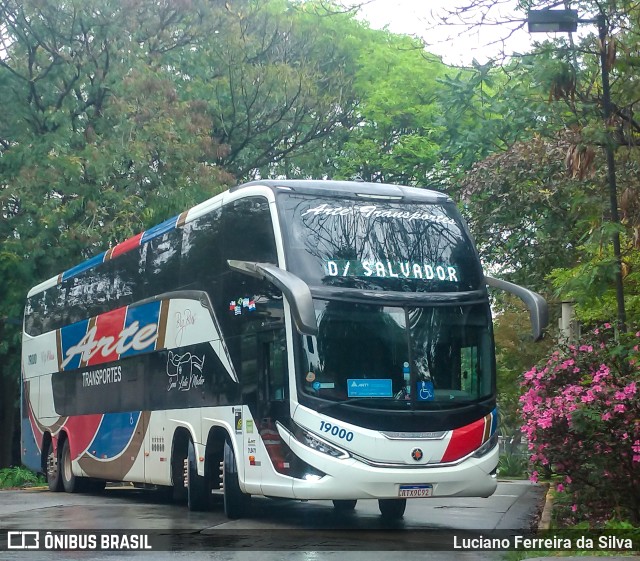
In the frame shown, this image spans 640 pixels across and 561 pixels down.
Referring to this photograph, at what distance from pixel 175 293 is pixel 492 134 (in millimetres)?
14836

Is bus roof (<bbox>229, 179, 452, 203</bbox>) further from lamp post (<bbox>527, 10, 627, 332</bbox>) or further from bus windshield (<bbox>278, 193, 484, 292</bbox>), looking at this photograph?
lamp post (<bbox>527, 10, 627, 332</bbox>)

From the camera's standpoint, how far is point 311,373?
13961mm

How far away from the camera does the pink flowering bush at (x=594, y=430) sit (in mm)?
12453

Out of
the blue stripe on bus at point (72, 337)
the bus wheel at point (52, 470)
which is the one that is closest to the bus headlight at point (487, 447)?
the blue stripe on bus at point (72, 337)

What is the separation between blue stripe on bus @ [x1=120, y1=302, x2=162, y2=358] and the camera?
18.8 m

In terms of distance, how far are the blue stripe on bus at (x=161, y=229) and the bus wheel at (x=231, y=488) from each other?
418 cm

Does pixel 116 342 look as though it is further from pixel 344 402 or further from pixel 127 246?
pixel 344 402

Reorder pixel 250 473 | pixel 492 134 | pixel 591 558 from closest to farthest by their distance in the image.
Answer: pixel 591 558 → pixel 250 473 → pixel 492 134

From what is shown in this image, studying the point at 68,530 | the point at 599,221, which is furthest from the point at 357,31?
the point at 68,530

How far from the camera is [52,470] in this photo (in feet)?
81.7

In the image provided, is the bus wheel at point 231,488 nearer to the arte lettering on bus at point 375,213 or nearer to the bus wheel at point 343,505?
the bus wheel at point 343,505

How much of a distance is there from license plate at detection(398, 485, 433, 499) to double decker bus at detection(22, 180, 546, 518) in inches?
0.9

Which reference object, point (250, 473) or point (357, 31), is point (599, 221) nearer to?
Answer: point (250, 473)

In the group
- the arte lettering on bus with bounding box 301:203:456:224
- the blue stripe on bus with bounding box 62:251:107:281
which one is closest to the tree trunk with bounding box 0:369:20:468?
the blue stripe on bus with bounding box 62:251:107:281
